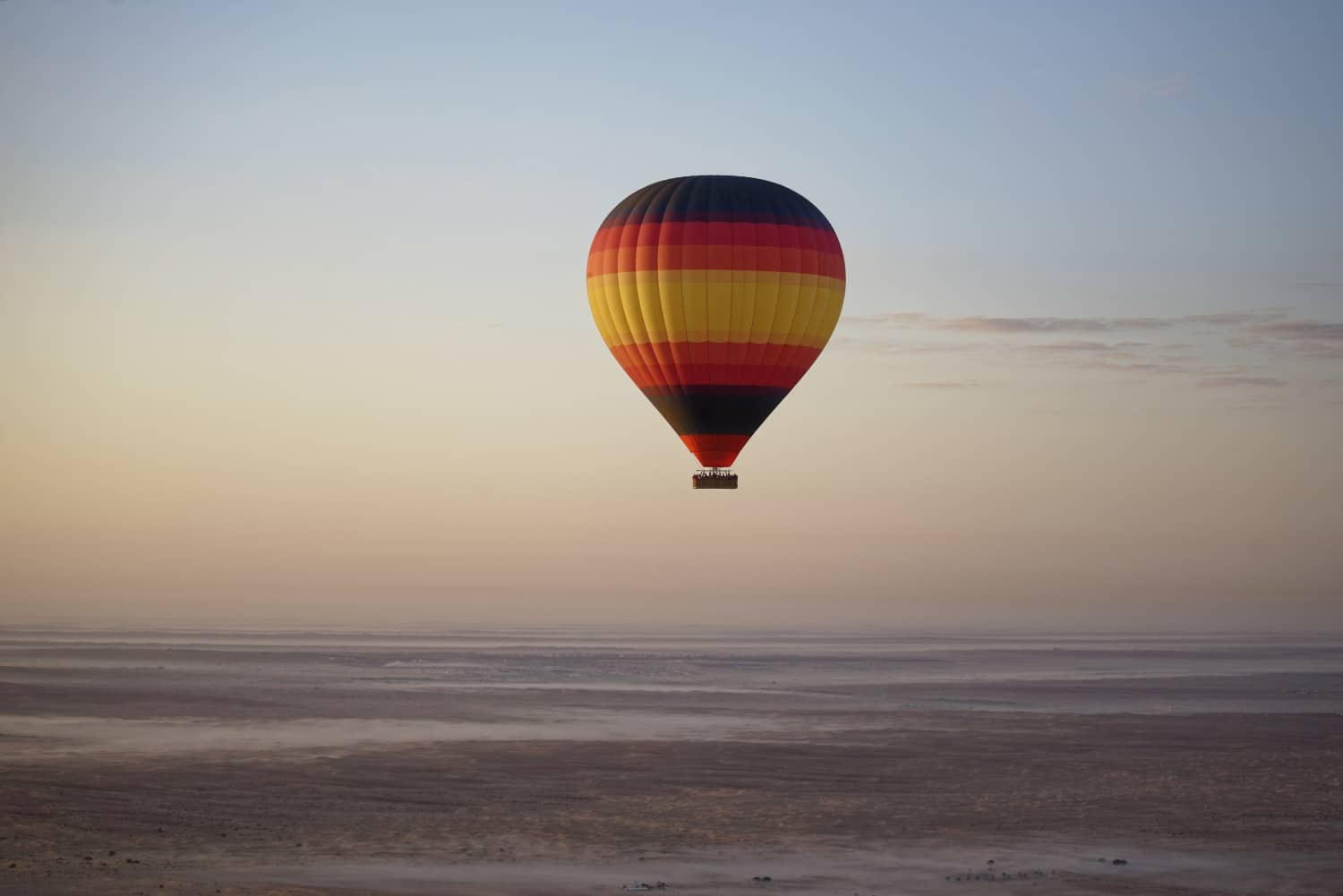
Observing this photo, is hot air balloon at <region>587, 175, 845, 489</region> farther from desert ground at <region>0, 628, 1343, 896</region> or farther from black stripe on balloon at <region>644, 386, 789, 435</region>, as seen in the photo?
desert ground at <region>0, 628, 1343, 896</region>

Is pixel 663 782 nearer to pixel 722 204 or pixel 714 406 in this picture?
pixel 714 406

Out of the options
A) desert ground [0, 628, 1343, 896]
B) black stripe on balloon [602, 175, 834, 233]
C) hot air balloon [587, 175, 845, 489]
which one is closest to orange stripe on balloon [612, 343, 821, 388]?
hot air balloon [587, 175, 845, 489]

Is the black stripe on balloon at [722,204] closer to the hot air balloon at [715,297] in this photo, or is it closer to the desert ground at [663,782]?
the hot air balloon at [715,297]

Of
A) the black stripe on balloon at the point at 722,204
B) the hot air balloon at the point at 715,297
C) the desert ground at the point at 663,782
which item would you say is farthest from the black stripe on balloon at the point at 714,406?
the desert ground at the point at 663,782

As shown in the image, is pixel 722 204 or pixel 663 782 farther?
pixel 722 204

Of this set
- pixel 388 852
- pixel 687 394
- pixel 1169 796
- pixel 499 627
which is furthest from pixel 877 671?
pixel 499 627

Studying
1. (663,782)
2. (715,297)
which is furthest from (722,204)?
(663,782)
